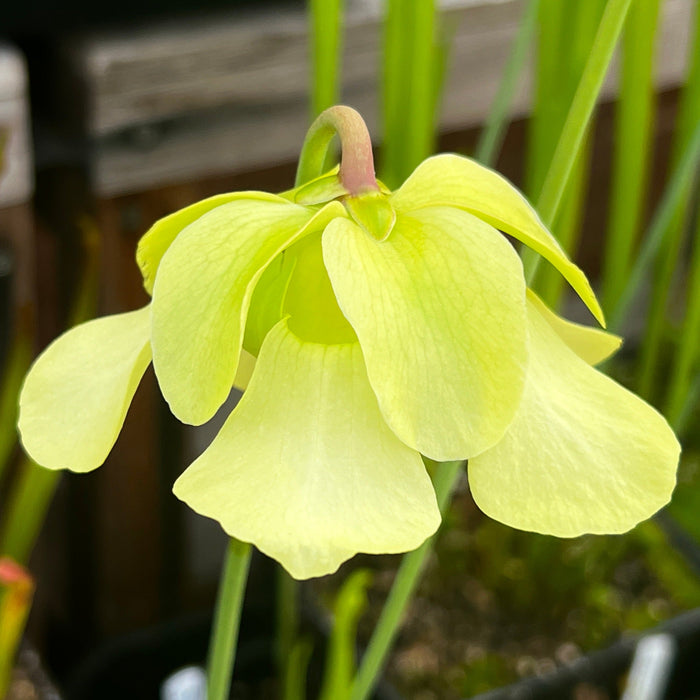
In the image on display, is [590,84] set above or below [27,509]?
above

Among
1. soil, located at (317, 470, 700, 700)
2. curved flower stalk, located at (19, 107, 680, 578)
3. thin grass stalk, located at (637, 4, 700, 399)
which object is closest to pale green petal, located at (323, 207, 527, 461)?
curved flower stalk, located at (19, 107, 680, 578)

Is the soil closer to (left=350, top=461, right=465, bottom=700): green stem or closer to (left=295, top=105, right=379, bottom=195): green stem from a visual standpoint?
(left=350, top=461, right=465, bottom=700): green stem

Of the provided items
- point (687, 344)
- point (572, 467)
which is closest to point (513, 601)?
point (687, 344)

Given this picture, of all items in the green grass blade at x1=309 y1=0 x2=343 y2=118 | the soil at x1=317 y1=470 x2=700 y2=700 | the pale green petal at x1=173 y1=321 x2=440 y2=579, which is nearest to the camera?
the pale green petal at x1=173 y1=321 x2=440 y2=579

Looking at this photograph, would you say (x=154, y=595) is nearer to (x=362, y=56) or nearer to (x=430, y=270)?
(x=362, y=56)

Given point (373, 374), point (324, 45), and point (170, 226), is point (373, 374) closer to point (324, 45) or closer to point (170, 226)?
point (170, 226)

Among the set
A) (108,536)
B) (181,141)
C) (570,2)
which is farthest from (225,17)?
(108,536)
